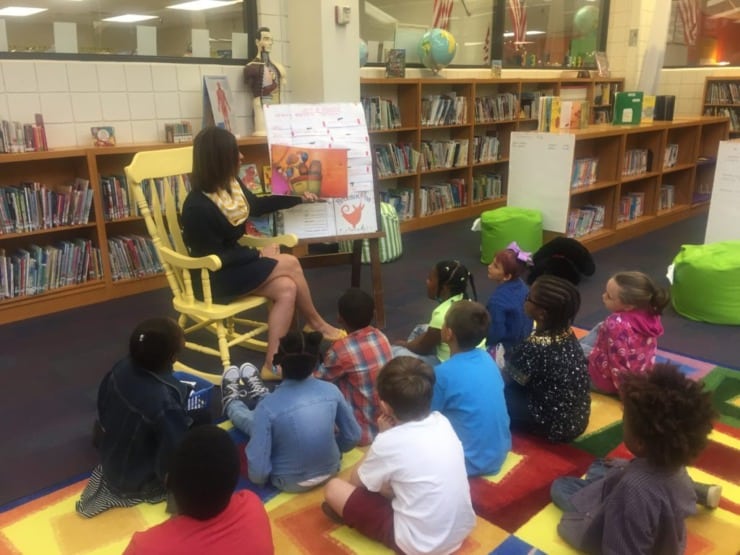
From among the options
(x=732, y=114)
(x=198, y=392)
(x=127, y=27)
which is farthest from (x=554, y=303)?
(x=732, y=114)

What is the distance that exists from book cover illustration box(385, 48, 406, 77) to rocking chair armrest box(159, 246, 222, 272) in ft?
11.9

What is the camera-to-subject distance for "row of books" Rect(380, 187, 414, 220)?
615cm

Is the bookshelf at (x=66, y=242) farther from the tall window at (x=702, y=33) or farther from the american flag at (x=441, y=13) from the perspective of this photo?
the tall window at (x=702, y=33)

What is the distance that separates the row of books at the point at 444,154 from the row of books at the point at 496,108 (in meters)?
0.36

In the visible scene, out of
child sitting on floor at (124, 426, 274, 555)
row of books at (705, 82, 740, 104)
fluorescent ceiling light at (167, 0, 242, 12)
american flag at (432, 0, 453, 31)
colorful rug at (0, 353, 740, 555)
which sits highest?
american flag at (432, 0, 453, 31)

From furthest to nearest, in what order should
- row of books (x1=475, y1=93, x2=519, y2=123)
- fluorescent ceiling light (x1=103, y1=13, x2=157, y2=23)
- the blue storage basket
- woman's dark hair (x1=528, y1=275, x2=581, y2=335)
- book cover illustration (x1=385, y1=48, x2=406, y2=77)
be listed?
1. row of books (x1=475, y1=93, x2=519, y2=123)
2. book cover illustration (x1=385, y1=48, x2=406, y2=77)
3. fluorescent ceiling light (x1=103, y1=13, x2=157, y2=23)
4. the blue storage basket
5. woman's dark hair (x1=528, y1=275, x2=581, y2=335)

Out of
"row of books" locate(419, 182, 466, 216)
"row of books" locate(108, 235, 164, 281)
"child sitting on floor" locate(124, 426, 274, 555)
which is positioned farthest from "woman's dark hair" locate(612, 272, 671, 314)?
"row of books" locate(419, 182, 466, 216)

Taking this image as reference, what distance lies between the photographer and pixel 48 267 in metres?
4.01

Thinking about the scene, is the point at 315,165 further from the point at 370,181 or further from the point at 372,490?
the point at 372,490

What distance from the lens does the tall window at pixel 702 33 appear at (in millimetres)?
8406

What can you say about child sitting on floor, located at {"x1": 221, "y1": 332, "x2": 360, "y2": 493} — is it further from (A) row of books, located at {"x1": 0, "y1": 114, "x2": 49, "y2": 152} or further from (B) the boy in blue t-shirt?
(A) row of books, located at {"x1": 0, "y1": 114, "x2": 49, "y2": 152}

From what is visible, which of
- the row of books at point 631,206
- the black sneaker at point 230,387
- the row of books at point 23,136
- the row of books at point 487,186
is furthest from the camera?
the row of books at point 487,186

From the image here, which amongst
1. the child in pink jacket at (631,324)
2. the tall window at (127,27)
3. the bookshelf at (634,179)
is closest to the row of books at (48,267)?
the tall window at (127,27)

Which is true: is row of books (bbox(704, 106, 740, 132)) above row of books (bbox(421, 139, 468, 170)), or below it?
above
